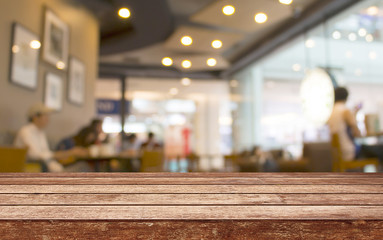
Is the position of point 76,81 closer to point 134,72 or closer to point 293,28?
point 293,28

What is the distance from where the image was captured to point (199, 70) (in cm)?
792

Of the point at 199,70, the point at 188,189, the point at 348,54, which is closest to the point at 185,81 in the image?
the point at 199,70

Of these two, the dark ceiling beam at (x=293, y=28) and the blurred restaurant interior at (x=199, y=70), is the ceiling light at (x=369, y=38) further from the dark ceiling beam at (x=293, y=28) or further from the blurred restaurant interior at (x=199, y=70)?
the dark ceiling beam at (x=293, y=28)

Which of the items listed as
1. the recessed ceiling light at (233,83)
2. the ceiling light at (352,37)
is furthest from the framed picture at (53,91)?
the recessed ceiling light at (233,83)

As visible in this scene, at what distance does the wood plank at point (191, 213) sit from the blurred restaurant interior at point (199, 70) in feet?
4.04

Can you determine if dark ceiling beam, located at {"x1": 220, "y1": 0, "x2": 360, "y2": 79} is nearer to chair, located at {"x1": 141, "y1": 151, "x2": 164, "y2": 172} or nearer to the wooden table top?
chair, located at {"x1": 141, "y1": 151, "x2": 164, "y2": 172}

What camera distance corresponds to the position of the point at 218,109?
14.2m

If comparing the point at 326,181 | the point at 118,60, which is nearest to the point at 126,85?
the point at 118,60

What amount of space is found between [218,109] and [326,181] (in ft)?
42.5

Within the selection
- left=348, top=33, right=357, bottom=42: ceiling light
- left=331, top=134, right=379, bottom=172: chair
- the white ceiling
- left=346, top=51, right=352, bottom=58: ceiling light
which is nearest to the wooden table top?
the white ceiling

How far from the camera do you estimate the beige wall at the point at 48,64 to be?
12.7 ft

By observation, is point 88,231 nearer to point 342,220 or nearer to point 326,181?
point 342,220

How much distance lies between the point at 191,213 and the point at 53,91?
4.62m

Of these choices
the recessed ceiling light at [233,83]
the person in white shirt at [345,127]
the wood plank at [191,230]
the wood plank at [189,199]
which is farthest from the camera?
the recessed ceiling light at [233,83]
